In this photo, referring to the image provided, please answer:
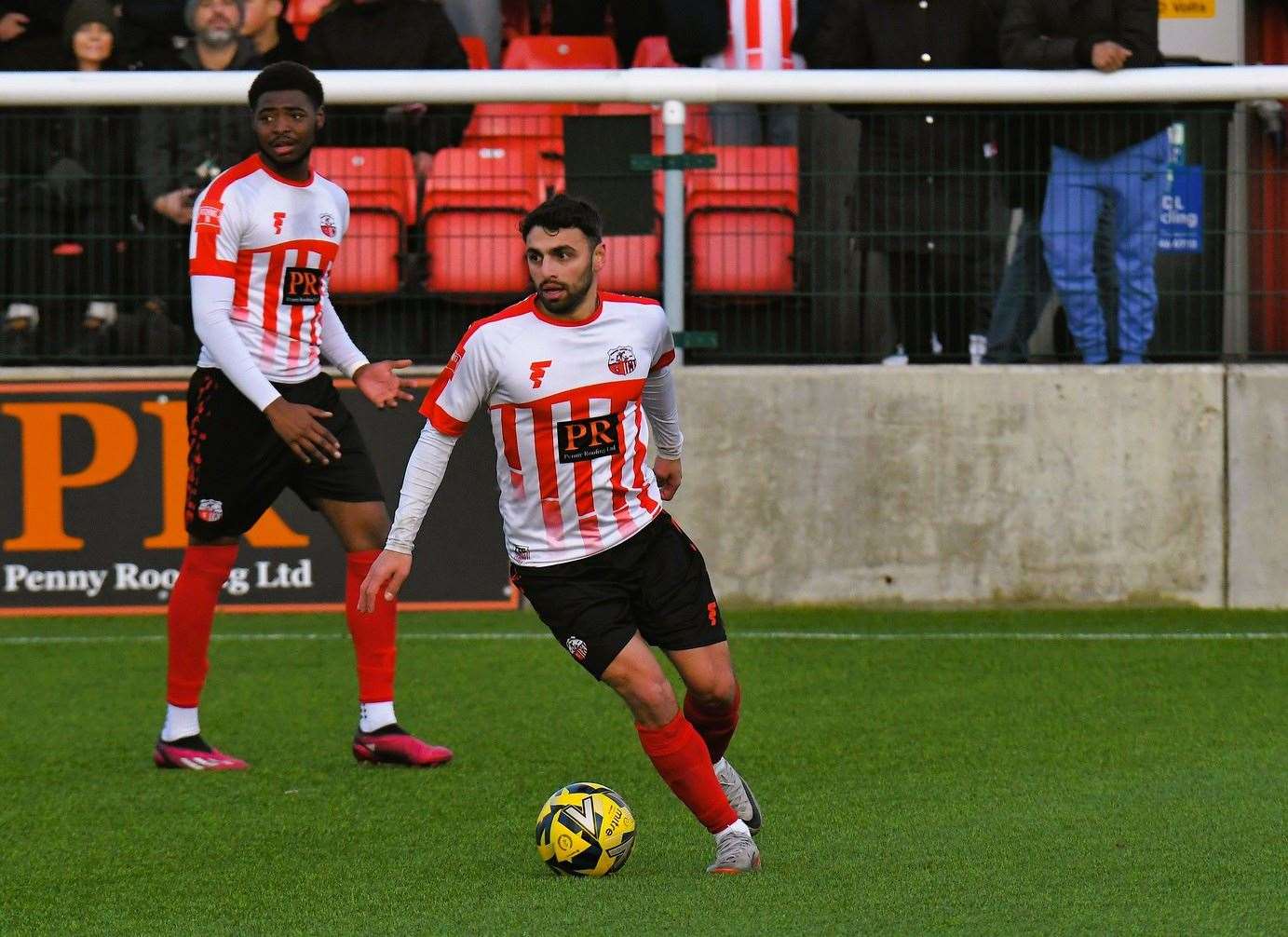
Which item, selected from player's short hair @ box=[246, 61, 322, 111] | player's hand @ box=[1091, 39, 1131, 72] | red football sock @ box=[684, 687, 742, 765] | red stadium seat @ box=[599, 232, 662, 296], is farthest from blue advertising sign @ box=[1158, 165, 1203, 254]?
red football sock @ box=[684, 687, 742, 765]

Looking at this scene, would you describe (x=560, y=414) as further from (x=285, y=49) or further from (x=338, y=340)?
(x=285, y=49)

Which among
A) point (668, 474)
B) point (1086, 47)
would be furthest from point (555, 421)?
point (1086, 47)

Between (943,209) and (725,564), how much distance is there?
184 cm

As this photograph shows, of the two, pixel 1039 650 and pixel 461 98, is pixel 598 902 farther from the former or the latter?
pixel 461 98

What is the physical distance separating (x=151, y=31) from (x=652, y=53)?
2537 mm

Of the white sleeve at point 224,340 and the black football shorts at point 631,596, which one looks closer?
the black football shorts at point 631,596

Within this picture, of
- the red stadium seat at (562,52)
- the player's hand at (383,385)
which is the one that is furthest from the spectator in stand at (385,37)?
the player's hand at (383,385)

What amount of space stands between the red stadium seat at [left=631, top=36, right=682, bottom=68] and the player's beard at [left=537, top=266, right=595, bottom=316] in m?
5.77

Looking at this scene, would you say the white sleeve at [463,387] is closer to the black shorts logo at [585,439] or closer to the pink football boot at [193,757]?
the black shorts logo at [585,439]

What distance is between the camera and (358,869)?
5262mm

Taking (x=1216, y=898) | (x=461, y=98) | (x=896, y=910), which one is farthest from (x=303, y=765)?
(x=461, y=98)

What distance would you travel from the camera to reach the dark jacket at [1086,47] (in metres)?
9.38

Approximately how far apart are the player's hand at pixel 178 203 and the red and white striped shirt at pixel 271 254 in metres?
2.65

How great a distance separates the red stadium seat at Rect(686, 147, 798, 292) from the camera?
9.42 m
